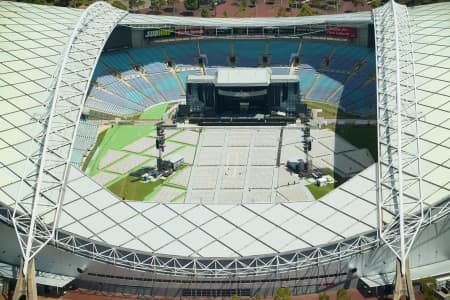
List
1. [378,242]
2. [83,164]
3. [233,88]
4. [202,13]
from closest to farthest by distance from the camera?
[378,242] → [83,164] → [233,88] → [202,13]

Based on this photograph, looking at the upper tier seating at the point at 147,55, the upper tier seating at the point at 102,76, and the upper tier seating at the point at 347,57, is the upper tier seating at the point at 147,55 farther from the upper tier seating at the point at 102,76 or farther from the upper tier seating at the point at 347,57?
the upper tier seating at the point at 347,57

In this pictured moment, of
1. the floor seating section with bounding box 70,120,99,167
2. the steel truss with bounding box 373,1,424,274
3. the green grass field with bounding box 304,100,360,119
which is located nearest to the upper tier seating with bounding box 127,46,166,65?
the floor seating section with bounding box 70,120,99,167

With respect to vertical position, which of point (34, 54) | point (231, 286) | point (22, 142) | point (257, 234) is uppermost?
point (34, 54)

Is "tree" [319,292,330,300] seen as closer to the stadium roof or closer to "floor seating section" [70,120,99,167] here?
"floor seating section" [70,120,99,167]

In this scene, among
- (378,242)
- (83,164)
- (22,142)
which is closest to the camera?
(378,242)

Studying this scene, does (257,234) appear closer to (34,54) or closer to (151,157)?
(151,157)

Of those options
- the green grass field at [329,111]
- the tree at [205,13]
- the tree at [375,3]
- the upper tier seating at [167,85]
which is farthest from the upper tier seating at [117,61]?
the tree at [375,3]

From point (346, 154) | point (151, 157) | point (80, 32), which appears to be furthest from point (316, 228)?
point (80, 32)
